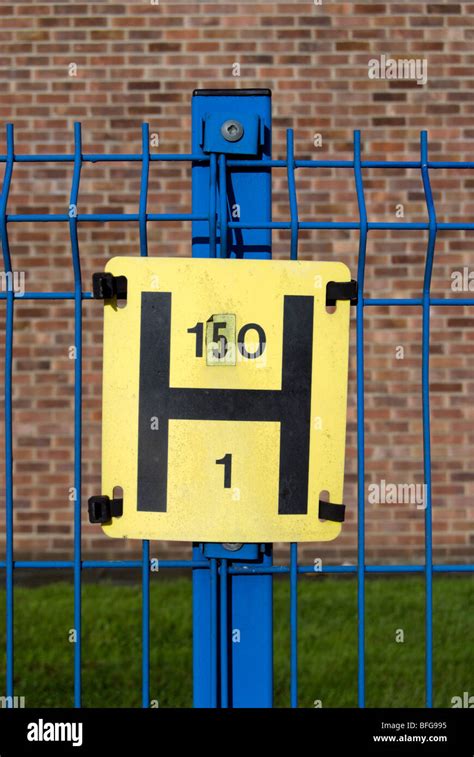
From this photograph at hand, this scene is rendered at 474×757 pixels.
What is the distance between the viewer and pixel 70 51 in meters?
5.41

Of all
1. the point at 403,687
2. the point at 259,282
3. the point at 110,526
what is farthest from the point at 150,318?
the point at 403,687

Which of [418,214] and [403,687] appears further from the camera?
[418,214]

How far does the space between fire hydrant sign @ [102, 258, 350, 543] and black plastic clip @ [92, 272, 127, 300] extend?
0.02 metres

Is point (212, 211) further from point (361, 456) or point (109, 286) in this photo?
point (361, 456)

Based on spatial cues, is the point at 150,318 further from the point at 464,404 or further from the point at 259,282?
the point at 464,404

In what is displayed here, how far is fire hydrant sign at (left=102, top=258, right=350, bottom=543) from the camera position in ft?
6.31

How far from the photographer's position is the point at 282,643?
4.42 m

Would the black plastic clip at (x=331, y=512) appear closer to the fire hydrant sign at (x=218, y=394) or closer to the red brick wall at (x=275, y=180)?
the fire hydrant sign at (x=218, y=394)

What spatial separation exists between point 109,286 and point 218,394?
1.03ft

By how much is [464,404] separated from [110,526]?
3734mm

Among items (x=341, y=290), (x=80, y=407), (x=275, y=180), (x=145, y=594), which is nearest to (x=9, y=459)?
(x=80, y=407)

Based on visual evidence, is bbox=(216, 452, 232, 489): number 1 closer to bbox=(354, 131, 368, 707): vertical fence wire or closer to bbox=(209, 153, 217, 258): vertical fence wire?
bbox=(354, 131, 368, 707): vertical fence wire

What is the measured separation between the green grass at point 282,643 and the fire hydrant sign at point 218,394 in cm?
209

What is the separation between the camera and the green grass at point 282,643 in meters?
3.88
